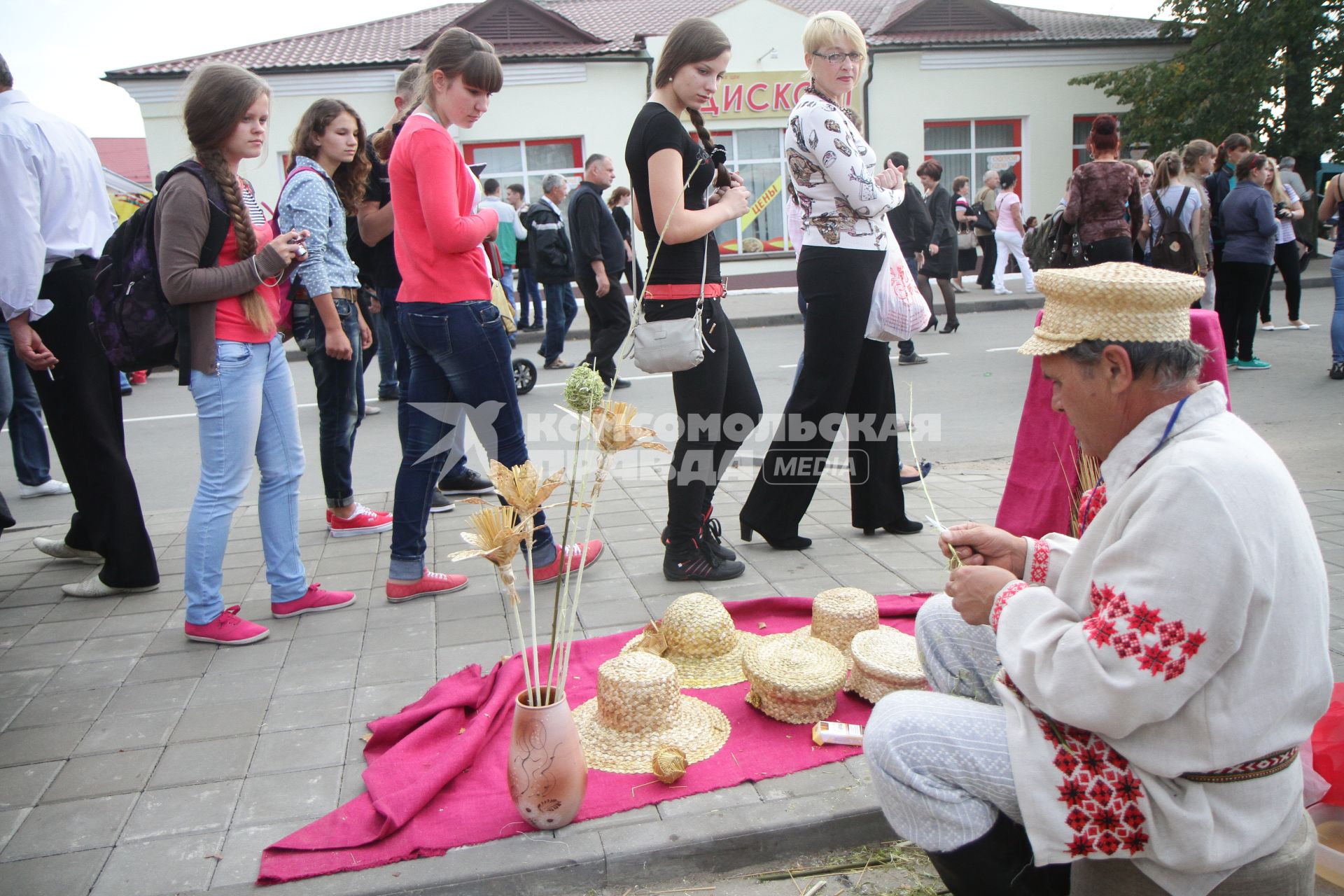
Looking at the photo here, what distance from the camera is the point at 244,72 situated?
328cm

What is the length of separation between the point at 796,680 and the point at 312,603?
2014 mm

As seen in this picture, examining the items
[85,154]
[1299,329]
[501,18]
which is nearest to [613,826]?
[85,154]

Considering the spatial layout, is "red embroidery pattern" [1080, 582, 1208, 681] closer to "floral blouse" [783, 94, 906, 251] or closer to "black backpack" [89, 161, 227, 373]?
"floral blouse" [783, 94, 906, 251]

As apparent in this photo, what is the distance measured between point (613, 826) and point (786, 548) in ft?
6.92

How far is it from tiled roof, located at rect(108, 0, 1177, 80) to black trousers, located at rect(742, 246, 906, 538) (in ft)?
53.6

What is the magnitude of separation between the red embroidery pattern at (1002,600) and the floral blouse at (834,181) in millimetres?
2328

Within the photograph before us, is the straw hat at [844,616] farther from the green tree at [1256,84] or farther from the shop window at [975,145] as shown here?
the green tree at [1256,84]

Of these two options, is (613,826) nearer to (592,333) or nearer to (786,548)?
(786,548)

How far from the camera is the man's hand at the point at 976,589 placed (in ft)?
6.07

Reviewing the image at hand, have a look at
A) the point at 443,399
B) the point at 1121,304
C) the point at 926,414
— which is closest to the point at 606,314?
the point at 926,414

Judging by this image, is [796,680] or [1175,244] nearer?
[796,680]

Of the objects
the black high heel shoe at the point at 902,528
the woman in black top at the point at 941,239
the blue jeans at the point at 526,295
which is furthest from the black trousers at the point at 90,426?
the blue jeans at the point at 526,295

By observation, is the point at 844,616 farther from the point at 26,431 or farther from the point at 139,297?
the point at 26,431

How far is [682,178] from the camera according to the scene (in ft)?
11.5
